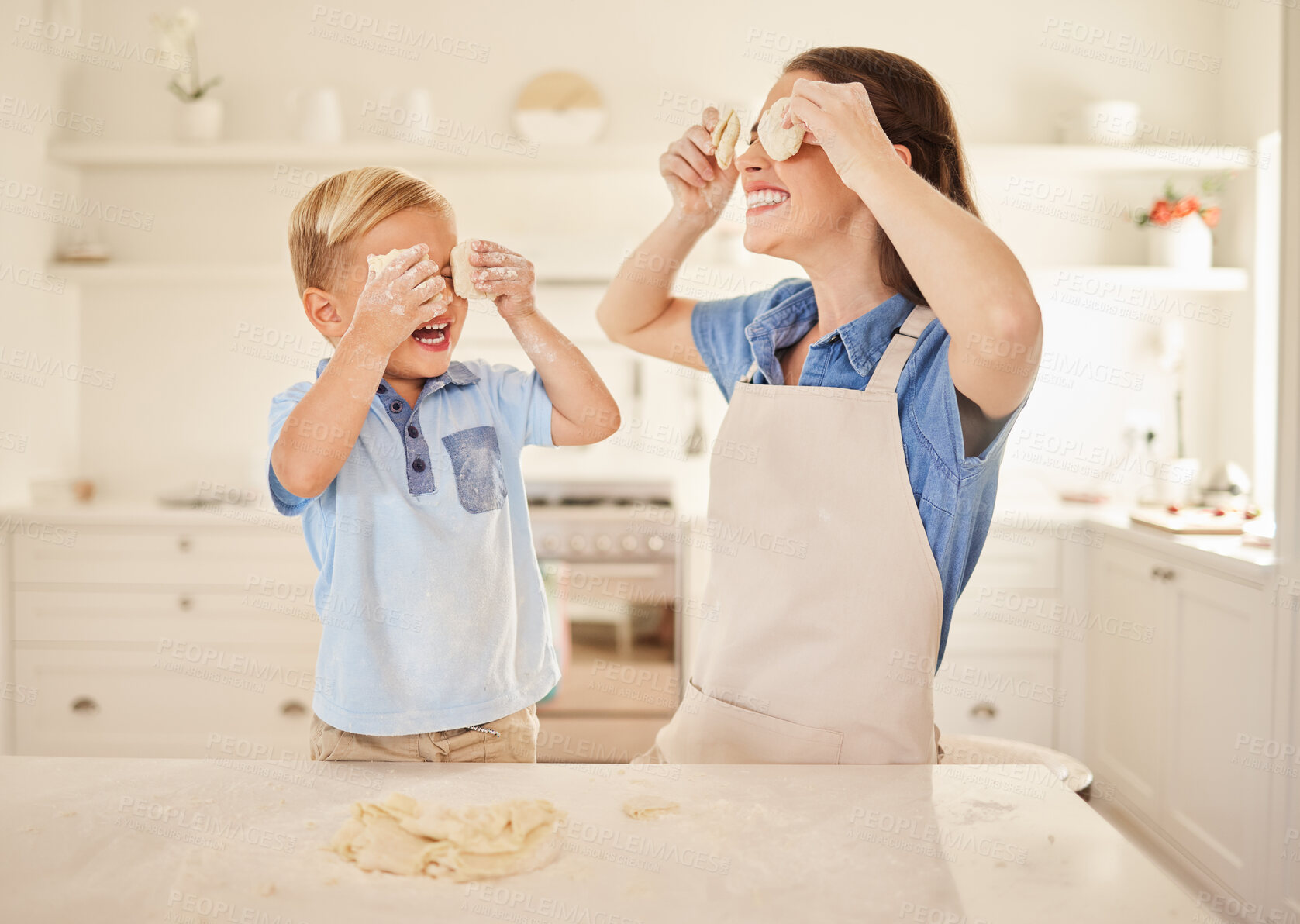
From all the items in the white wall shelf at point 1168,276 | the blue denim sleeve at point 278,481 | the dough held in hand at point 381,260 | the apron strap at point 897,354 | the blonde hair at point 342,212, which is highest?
the white wall shelf at point 1168,276

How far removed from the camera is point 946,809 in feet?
2.70

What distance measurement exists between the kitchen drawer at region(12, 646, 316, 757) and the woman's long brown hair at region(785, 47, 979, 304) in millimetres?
2409

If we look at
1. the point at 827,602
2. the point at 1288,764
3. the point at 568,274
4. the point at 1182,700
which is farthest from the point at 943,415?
the point at 568,274

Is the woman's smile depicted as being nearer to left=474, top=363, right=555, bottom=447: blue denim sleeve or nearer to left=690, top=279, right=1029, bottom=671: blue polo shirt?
left=690, top=279, right=1029, bottom=671: blue polo shirt

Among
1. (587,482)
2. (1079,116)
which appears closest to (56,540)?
(587,482)

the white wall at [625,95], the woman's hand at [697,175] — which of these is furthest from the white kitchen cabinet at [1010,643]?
the woman's hand at [697,175]

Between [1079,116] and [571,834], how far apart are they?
3266mm

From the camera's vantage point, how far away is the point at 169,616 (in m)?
3.01

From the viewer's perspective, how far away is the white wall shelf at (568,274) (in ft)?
10.6

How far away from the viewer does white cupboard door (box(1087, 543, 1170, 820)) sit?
8.32ft

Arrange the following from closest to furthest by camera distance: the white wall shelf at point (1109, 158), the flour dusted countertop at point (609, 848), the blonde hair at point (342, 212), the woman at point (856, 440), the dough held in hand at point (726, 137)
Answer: the flour dusted countertop at point (609, 848) → the woman at point (856, 440) → the blonde hair at point (342, 212) → the dough held in hand at point (726, 137) → the white wall shelf at point (1109, 158)

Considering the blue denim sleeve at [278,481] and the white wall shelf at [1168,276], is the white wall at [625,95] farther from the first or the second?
the blue denim sleeve at [278,481]

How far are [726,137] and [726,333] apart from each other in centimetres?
25

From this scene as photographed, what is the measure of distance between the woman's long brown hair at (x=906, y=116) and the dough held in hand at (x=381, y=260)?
512mm
